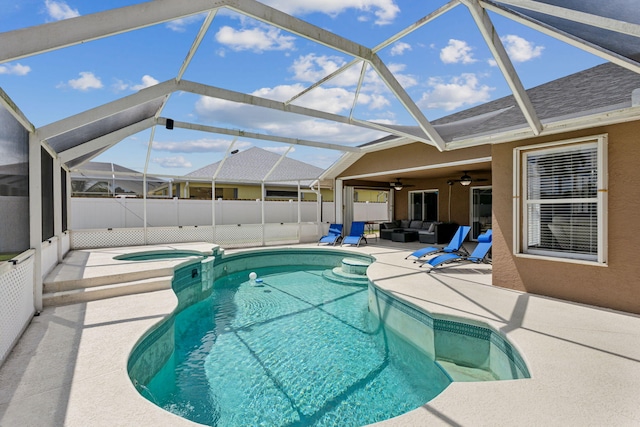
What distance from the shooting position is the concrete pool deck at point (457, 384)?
7.61 ft

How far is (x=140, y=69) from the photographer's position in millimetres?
5773

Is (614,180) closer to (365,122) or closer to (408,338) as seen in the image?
(408,338)

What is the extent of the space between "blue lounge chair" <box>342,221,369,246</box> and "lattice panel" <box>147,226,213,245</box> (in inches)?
218

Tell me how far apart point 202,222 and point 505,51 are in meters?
14.2

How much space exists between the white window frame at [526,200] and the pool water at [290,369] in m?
2.89

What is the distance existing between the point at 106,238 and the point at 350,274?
28.1ft

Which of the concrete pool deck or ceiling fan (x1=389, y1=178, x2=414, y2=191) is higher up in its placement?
ceiling fan (x1=389, y1=178, x2=414, y2=191)

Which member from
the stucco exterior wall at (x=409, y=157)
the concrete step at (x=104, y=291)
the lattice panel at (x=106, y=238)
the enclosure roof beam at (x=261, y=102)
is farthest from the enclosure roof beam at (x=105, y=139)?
the stucco exterior wall at (x=409, y=157)

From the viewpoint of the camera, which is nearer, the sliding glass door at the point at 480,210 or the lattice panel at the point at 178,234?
the lattice panel at the point at 178,234

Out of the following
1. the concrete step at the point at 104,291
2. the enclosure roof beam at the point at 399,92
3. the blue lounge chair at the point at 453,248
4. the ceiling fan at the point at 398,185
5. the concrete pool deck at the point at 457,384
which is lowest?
the concrete pool deck at the point at 457,384

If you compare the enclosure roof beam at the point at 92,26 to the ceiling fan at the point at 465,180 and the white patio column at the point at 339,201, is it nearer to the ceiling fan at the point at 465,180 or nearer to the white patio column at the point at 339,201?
the ceiling fan at the point at 465,180

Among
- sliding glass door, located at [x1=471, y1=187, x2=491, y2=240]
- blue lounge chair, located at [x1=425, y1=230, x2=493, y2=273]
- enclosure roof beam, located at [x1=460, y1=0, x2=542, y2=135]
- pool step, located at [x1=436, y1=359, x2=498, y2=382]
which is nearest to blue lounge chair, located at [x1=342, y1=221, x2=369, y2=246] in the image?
blue lounge chair, located at [x1=425, y1=230, x2=493, y2=273]

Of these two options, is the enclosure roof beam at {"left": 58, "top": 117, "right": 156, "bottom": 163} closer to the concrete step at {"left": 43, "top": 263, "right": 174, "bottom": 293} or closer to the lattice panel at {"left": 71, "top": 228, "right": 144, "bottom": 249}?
the concrete step at {"left": 43, "top": 263, "right": 174, "bottom": 293}

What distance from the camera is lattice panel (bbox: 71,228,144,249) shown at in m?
10.5
